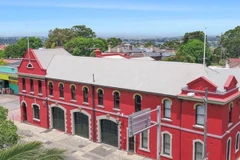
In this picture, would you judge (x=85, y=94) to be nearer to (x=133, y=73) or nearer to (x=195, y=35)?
(x=133, y=73)

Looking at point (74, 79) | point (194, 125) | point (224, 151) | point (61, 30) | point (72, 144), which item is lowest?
point (72, 144)

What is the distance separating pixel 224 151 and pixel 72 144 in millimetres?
16256

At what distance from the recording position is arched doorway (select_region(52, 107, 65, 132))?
3659cm

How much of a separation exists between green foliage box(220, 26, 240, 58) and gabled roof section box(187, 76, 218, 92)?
10248 cm

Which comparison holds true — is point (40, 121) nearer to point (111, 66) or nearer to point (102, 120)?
point (102, 120)

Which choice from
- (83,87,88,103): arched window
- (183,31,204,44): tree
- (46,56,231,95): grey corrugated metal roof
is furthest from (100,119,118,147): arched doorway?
(183,31,204,44): tree

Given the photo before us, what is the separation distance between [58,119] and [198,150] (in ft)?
60.3

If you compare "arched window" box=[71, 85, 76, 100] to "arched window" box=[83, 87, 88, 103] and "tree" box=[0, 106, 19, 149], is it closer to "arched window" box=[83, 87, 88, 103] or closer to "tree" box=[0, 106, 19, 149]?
"arched window" box=[83, 87, 88, 103]

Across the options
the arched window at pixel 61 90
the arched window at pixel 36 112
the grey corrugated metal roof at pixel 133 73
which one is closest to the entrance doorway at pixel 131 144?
the grey corrugated metal roof at pixel 133 73

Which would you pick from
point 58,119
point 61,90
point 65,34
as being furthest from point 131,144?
point 65,34

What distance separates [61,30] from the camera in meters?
132

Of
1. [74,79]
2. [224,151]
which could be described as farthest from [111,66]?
[224,151]

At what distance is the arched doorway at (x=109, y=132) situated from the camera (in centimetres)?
3173

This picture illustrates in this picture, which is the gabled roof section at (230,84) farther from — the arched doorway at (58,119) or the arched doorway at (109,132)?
the arched doorway at (58,119)
